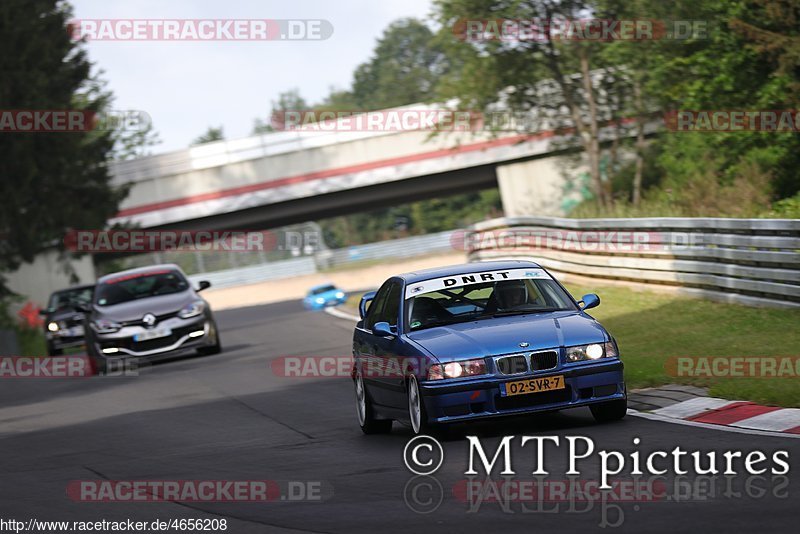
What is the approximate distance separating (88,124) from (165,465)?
4027cm

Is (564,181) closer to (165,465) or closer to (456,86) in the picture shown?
(456,86)

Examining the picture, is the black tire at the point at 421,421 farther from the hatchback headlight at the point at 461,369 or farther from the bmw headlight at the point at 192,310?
the bmw headlight at the point at 192,310

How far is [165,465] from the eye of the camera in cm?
1055

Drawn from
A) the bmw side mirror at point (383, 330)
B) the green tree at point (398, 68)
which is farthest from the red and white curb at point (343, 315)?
the green tree at point (398, 68)

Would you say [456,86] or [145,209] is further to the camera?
[145,209]

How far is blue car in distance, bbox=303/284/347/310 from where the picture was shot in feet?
148

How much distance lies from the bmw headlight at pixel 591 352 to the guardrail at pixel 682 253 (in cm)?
633

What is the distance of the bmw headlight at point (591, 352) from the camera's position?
9.93 meters

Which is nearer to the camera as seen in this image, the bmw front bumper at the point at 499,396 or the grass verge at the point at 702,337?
the bmw front bumper at the point at 499,396

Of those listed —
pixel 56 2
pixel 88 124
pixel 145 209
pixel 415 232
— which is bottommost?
pixel 415 232

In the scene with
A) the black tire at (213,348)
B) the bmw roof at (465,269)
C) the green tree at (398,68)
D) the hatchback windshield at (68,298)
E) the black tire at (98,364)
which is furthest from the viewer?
the green tree at (398,68)

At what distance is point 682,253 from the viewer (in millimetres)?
20203

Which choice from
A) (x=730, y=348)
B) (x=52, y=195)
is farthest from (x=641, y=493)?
(x=52, y=195)

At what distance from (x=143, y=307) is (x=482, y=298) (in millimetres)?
12040
